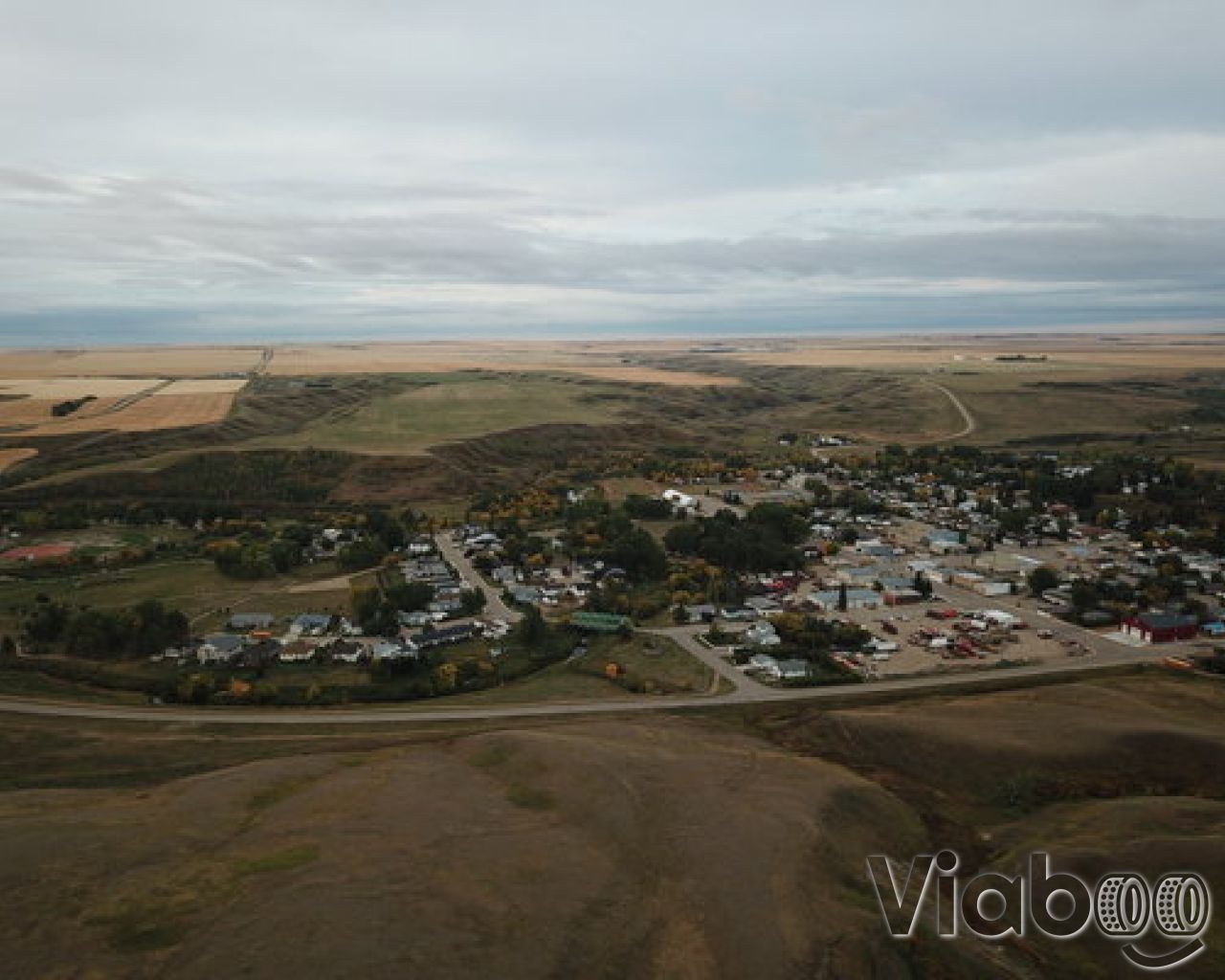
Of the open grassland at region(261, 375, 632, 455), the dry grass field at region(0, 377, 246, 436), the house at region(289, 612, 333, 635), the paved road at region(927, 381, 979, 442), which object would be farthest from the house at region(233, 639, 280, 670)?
the paved road at region(927, 381, 979, 442)

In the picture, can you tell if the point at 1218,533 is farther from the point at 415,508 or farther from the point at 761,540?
the point at 415,508

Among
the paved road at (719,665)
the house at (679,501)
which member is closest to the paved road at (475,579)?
the paved road at (719,665)

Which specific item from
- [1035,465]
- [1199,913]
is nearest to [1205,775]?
[1199,913]

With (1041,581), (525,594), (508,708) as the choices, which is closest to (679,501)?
(525,594)

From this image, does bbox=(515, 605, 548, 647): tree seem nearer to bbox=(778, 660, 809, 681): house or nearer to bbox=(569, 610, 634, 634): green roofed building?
bbox=(569, 610, 634, 634): green roofed building

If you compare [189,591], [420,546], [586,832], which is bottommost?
[189,591]

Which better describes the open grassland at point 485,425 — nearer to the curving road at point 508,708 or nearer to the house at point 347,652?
the house at point 347,652

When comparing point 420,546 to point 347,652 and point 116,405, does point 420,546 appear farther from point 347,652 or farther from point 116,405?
point 116,405
